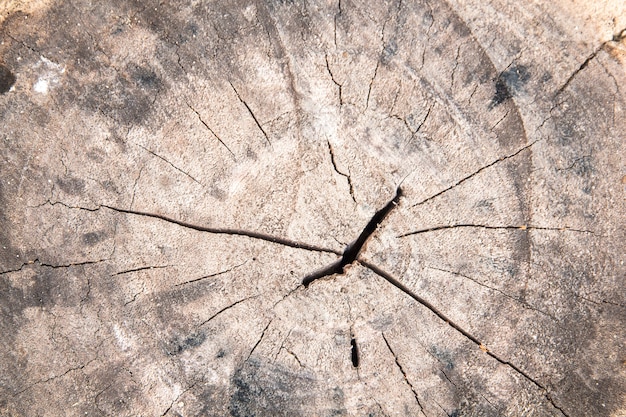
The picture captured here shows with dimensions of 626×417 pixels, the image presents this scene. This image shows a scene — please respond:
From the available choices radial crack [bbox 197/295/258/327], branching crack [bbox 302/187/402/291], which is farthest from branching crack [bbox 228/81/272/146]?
radial crack [bbox 197/295/258/327]

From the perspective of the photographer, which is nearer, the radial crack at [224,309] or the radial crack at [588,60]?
the radial crack at [588,60]

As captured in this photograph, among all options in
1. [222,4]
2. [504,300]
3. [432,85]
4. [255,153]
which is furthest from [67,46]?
[504,300]

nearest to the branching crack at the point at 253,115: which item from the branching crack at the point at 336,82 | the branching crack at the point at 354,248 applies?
the branching crack at the point at 336,82

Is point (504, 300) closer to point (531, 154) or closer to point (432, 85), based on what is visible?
point (531, 154)

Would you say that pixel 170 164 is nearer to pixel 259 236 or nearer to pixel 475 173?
pixel 259 236

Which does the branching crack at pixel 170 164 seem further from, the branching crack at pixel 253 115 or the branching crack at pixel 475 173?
the branching crack at pixel 475 173

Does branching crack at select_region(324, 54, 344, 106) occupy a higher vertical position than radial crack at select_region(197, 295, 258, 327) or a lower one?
higher

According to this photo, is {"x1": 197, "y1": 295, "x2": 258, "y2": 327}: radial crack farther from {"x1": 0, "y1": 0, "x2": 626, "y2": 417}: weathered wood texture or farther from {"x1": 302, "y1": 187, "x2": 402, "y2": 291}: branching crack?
{"x1": 302, "y1": 187, "x2": 402, "y2": 291}: branching crack

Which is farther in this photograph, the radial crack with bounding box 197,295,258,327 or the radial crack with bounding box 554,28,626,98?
the radial crack with bounding box 197,295,258,327
